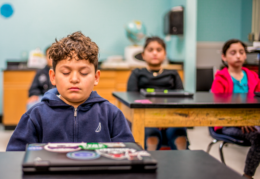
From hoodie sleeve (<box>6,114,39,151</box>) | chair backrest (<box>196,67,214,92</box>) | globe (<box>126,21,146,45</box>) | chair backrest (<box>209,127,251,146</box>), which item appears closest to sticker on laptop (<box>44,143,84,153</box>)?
hoodie sleeve (<box>6,114,39,151</box>)

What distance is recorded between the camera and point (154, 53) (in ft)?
8.25

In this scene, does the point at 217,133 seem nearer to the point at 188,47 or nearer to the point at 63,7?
the point at 188,47

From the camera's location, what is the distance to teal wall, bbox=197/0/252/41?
477 centimetres

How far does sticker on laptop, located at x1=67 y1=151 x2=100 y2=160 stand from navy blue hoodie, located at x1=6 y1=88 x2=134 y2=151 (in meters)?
0.48

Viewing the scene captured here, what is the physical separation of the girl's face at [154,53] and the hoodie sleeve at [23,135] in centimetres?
158

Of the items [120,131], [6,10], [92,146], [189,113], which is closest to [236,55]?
[189,113]

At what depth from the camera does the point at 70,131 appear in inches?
42.2

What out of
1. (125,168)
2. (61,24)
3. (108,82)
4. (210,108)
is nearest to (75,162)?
(125,168)

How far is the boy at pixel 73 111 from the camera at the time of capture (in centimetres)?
104

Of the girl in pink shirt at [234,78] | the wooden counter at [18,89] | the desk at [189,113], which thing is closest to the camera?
the desk at [189,113]

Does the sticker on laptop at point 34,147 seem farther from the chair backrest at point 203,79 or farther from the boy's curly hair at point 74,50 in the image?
the chair backrest at point 203,79

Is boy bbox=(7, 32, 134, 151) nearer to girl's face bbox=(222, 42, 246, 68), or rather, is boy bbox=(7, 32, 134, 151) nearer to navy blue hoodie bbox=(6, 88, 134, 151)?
navy blue hoodie bbox=(6, 88, 134, 151)

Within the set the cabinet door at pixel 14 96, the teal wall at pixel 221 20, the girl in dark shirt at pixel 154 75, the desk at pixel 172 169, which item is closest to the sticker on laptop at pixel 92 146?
the desk at pixel 172 169

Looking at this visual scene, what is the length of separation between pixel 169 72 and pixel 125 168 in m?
1.99
